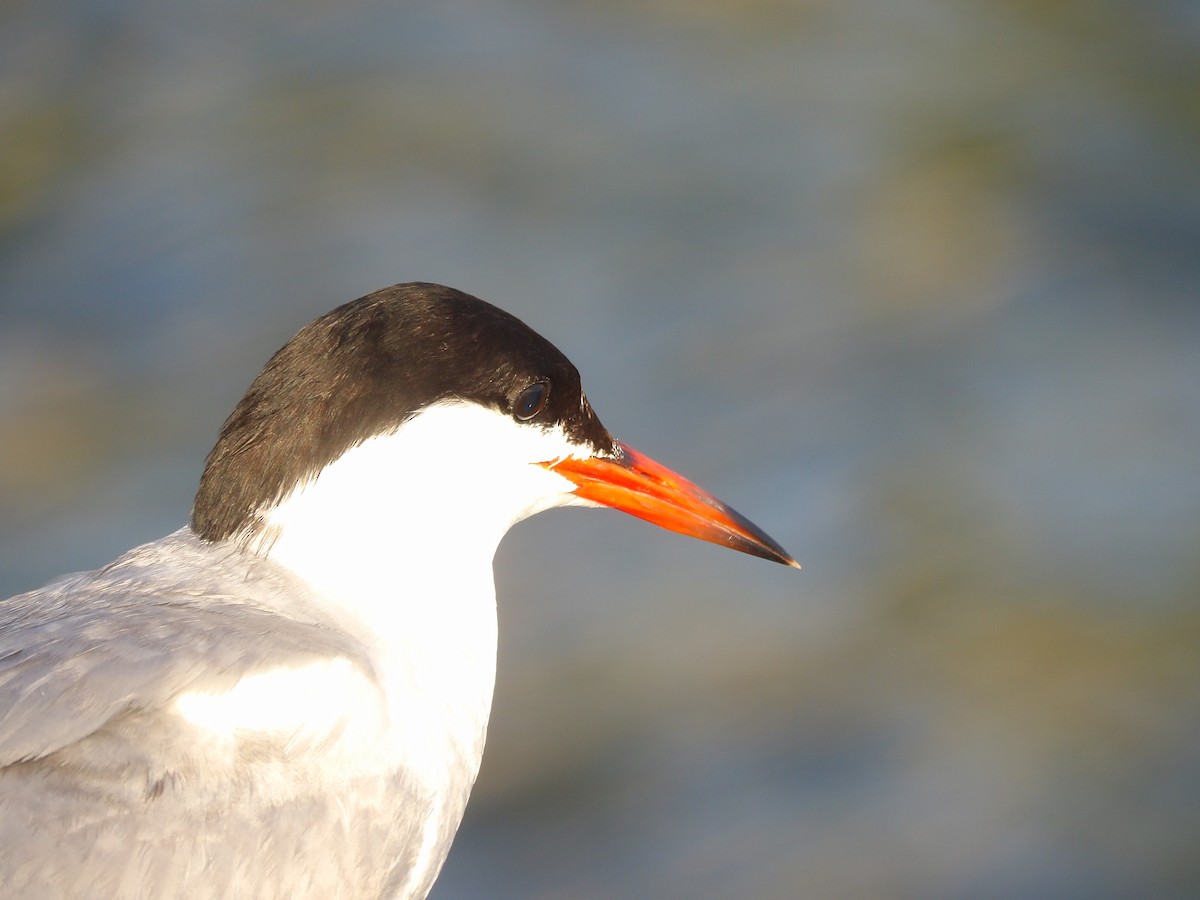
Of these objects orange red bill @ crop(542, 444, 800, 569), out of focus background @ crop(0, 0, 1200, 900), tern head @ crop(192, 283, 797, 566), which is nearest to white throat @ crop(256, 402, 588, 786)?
tern head @ crop(192, 283, 797, 566)

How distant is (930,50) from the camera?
9.76m

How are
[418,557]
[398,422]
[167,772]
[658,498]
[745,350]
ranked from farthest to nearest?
1. [745,350]
2. [658,498]
3. [418,557]
4. [398,422]
5. [167,772]

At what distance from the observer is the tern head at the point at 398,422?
323cm

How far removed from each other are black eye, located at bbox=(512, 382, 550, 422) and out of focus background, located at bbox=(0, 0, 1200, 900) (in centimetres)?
216

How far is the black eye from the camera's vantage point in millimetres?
3506

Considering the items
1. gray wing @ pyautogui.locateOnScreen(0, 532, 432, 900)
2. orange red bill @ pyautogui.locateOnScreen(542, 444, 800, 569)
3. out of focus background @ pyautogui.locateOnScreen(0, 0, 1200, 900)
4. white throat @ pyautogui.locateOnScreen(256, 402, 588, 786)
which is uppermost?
out of focus background @ pyautogui.locateOnScreen(0, 0, 1200, 900)

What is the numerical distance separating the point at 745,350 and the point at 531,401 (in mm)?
4236

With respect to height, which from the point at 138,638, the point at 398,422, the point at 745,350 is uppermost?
the point at 745,350

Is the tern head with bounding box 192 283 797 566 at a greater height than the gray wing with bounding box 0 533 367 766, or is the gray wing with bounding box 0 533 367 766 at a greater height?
the tern head with bounding box 192 283 797 566

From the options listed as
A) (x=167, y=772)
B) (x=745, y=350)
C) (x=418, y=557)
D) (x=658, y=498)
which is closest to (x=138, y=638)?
(x=167, y=772)

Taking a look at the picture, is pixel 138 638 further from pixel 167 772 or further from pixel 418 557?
pixel 418 557

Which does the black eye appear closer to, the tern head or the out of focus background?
the tern head

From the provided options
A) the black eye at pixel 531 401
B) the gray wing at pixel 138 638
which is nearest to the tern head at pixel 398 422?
the black eye at pixel 531 401

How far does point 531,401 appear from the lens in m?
3.54
